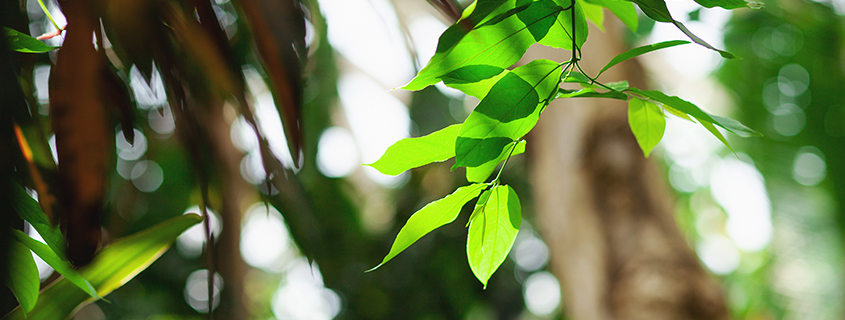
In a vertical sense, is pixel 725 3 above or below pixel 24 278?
above

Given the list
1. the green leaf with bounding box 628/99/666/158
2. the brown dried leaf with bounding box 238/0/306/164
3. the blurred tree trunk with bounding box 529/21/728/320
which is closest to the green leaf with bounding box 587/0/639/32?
the green leaf with bounding box 628/99/666/158

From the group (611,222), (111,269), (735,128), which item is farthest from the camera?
(611,222)

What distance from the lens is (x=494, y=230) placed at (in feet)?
0.72

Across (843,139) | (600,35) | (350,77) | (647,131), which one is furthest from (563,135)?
(843,139)

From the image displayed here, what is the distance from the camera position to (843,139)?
2.35m

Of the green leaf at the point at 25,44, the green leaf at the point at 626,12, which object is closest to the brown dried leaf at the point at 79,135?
the green leaf at the point at 25,44

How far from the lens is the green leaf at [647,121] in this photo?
24 centimetres

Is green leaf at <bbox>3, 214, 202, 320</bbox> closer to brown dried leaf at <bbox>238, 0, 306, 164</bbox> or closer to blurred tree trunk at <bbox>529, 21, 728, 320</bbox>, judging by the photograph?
brown dried leaf at <bbox>238, 0, 306, 164</bbox>

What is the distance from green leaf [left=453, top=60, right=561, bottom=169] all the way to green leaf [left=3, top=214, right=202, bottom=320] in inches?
→ 11.2

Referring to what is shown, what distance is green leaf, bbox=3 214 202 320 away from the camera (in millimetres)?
336

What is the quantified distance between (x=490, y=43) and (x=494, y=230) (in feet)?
0.28

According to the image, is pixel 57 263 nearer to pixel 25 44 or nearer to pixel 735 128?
pixel 25 44

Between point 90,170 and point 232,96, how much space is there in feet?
0.31

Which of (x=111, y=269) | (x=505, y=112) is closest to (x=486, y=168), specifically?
(x=505, y=112)
